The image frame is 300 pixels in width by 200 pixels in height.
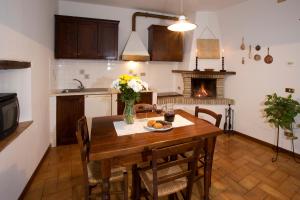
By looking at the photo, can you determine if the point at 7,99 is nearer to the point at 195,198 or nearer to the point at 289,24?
the point at 195,198

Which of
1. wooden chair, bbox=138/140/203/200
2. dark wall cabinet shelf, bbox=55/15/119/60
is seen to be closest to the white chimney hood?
dark wall cabinet shelf, bbox=55/15/119/60

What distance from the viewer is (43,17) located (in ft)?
8.70

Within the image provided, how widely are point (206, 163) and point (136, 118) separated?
86cm

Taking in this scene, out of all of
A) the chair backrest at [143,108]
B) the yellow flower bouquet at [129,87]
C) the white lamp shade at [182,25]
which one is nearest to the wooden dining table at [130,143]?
the yellow flower bouquet at [129,87]

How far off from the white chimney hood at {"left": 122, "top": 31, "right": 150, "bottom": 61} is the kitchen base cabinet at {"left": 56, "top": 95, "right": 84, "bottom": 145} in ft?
3.98

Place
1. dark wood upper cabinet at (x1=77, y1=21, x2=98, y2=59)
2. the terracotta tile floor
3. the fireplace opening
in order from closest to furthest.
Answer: the terracotta tile floor → dark wood upper cabinet at (x1=77, y1=21, x2=98, y2=59) → the fireplace opening

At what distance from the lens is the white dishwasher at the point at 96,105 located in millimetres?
3314

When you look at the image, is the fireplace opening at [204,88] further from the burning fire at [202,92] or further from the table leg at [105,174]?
the table leg at [105,174]

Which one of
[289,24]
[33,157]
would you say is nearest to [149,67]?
[289,24]

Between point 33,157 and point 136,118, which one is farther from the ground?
point 136,118

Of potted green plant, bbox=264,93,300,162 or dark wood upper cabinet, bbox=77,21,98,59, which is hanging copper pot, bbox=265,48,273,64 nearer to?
potted green plant, bbox=264,93,300,162

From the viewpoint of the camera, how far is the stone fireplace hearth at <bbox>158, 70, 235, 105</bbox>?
402 cm

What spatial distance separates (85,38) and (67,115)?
1422mm

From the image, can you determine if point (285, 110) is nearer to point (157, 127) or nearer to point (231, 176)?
point (231, 176)
